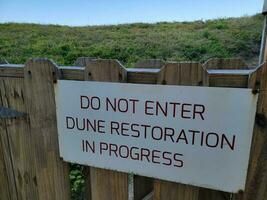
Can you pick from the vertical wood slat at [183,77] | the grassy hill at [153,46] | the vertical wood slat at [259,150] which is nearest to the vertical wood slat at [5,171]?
the vertical wood slat at [183,77]

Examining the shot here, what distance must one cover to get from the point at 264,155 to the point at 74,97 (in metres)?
0.77

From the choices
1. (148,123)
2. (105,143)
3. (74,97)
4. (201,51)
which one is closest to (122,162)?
(105,143)

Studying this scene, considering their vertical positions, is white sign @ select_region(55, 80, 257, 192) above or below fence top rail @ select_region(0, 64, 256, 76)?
below

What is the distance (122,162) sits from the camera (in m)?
1.02

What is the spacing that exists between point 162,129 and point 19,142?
798 mm

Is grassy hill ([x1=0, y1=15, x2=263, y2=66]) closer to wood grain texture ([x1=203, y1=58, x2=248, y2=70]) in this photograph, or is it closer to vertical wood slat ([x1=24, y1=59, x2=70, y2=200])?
wood grain texture ([x1=203, y1=58, x2=248, y2=70])

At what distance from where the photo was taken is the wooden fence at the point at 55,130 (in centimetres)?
85

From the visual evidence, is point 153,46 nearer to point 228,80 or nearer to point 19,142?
point 19,142

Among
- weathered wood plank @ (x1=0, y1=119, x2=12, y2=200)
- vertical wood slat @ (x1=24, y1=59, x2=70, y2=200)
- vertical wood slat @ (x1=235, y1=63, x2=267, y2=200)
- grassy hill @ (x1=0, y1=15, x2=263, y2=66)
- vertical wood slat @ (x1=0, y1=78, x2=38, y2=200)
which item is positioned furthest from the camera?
grassy hill @ (x1=0, y1=15, x2=263, y2=66)

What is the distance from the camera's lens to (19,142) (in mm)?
1264

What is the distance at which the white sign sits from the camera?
0.83m

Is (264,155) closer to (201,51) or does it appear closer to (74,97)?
(74,97)

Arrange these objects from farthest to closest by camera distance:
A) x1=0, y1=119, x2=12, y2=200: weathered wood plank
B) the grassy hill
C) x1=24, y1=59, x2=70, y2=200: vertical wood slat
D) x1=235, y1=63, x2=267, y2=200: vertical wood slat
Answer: the grassy hill
x1=0, y1=119, x2=12, y2=200: weathered wood plank
x1=24, y1=59, x2=70, y2=200: vertical wood slat
x1=235, y1=63, x2=267, y2=200: vertical wood slat

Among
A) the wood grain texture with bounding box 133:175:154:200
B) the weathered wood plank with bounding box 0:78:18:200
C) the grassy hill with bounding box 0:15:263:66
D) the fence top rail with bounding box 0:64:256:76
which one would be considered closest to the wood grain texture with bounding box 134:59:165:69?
the fence top rail with bounding box 0:64:256:76
